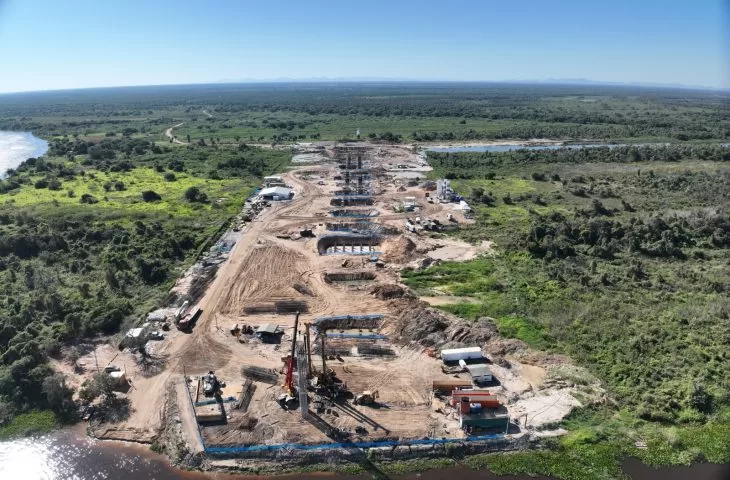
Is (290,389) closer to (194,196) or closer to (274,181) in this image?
(194,196)

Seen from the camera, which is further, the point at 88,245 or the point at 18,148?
the point at 18,148

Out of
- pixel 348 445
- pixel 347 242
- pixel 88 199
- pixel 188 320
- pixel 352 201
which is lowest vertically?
pixel 348 445

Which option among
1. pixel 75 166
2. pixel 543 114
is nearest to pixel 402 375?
pixel 75 166

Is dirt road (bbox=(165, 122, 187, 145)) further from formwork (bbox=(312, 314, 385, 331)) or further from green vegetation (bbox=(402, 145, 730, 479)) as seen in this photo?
formwork (bbox=(312, 314, 385, 331))

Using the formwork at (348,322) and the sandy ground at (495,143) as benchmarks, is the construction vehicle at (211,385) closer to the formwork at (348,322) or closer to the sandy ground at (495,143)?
the formwork at (348,322)

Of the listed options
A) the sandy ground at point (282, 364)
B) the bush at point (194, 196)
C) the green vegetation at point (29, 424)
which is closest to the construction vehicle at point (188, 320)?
the sandy ground at point (282, 364)

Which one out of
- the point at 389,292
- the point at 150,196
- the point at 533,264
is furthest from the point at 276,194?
the point at 533,264
